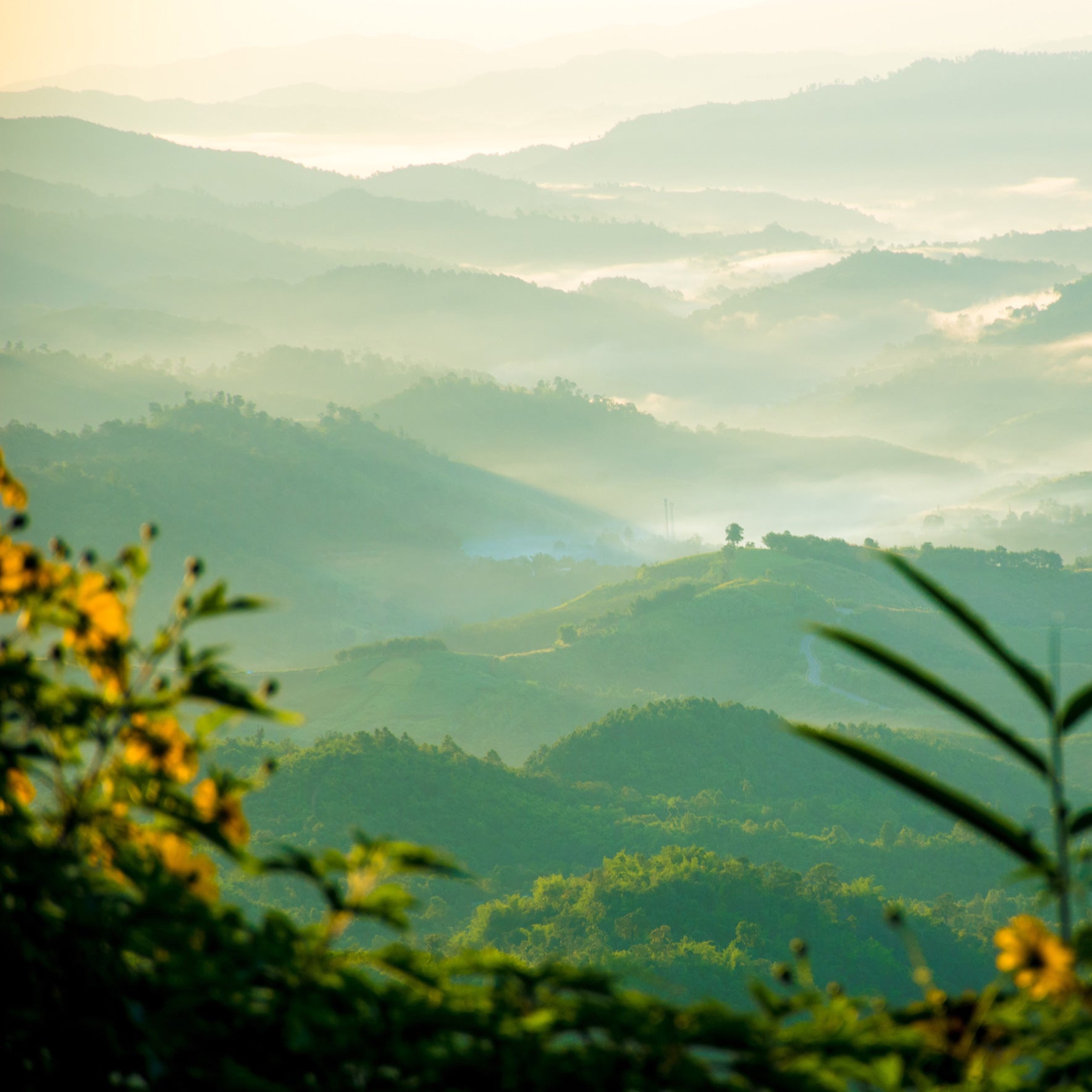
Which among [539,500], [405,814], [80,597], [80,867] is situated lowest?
[80,867]

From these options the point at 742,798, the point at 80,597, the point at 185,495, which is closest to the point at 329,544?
the point at 185,495

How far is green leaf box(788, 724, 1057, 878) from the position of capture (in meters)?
1.70

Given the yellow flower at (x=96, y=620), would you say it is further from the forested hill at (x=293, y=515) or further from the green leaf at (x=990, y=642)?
the forested hill at (x=293, y=515)

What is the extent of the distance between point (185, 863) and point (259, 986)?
356 mm

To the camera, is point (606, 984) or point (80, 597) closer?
point (606, 984)

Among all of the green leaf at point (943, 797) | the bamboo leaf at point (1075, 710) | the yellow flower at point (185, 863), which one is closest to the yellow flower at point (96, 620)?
the yellow flower at point (185, 863)

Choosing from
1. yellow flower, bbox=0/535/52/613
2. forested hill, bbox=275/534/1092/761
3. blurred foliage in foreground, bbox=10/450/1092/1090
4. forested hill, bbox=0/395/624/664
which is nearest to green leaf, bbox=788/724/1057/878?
blurred foliage in foreground, bbox=10/450/1092/1090

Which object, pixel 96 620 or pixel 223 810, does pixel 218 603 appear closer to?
pixel 96 620

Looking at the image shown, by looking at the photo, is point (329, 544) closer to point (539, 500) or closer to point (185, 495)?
point (185, 495)

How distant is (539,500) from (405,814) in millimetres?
156956

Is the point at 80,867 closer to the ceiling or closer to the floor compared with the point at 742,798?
closer to the floor

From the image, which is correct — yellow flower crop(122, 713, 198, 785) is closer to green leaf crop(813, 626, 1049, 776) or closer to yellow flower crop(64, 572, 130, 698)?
yellow flower crop(64, 572, 130, 698)

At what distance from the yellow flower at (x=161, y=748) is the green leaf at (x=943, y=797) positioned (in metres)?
1.14

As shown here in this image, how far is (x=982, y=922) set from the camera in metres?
31.6
